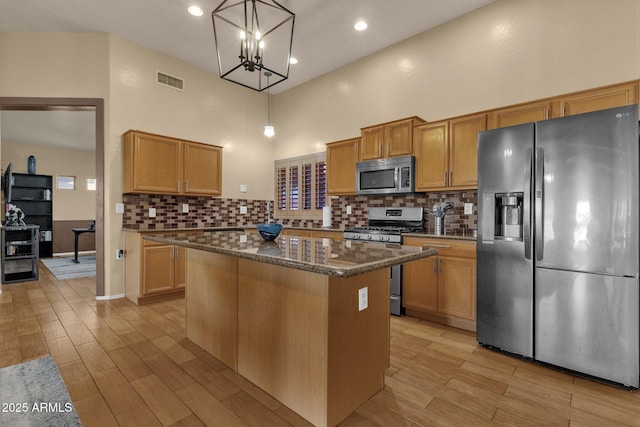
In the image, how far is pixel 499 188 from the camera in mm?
2576

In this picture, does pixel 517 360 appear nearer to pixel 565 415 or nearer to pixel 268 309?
pixel 565 415

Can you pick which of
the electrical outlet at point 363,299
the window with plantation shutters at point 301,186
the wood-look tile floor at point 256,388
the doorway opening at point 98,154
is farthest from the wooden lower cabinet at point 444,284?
the doorway opening at point 98,154

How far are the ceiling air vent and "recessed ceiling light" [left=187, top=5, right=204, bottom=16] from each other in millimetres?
1289

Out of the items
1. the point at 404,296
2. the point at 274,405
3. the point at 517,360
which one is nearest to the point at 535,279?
the point at 517,360

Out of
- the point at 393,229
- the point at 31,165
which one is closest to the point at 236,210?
the point at 393,229

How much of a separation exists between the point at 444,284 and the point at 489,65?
2.47m

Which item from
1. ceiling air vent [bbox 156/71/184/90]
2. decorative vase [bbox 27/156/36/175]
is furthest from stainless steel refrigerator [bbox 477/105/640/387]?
decorative vase [bbox 27/156/36/175]

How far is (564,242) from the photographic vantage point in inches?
88.0

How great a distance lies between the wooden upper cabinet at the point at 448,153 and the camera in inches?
126

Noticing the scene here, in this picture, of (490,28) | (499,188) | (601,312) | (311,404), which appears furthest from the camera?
(490,28)

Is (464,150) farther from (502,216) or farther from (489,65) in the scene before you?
(489,65)

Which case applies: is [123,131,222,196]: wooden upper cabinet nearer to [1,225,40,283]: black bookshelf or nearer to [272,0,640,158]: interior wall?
[272,0,640,158]: interior wall

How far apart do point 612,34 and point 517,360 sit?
297 cm

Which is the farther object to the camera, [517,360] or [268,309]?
[517,360]
